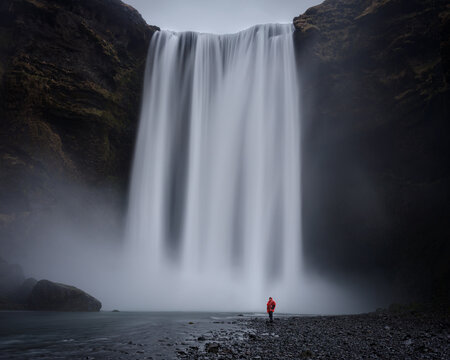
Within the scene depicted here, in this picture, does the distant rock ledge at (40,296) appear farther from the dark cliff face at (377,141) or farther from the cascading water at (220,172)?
the dark cliff face at (377,141)

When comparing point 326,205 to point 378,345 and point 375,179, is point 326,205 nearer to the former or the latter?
point 375,179

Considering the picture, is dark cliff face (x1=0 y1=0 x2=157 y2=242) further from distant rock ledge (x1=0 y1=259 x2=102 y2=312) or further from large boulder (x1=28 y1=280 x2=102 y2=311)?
large boulder (x1=28 y1=280 x2=102 y2=311)

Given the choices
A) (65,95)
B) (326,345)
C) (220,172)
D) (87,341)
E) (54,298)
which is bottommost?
(87,341)

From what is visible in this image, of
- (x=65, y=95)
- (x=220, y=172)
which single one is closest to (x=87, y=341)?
(x=220, y=172)

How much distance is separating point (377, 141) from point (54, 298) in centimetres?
2517

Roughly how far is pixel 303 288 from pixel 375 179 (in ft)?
35.2

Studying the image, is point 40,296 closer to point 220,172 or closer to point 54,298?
point 54,298

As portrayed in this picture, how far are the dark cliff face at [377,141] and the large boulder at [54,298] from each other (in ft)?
A: 60.4

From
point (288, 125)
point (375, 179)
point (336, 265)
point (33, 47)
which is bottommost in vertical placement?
point (336, 265)

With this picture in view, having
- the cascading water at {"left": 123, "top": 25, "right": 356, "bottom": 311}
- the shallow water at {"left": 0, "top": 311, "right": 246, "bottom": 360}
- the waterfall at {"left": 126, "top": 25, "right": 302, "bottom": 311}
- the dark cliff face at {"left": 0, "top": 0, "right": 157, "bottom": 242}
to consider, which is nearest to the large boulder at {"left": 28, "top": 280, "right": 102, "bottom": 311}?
the shallow water at {"left": 0, "top": 311, "right": 246, "bottom": 360}

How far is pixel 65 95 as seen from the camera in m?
25.2

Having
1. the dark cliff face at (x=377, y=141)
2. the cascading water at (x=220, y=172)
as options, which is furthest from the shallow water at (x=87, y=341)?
the dark cliff face at (x=377, y=141)

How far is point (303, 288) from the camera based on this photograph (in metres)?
26.2

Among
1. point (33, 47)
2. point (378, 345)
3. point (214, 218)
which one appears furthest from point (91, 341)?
point (33, 47)
